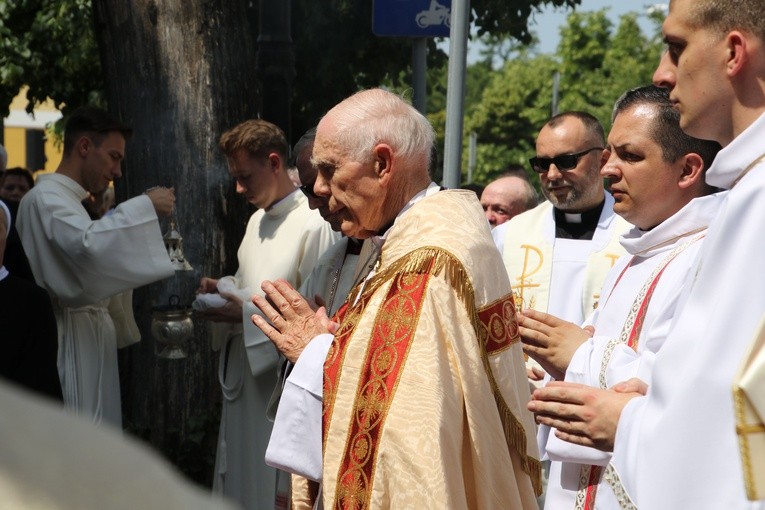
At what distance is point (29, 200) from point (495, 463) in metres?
3.63

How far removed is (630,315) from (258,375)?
2947mm

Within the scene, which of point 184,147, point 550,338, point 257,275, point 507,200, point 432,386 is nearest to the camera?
point 432,386

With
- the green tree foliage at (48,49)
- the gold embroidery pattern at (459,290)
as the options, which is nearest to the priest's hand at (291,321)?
the gold embroidery pattern at (459,290)

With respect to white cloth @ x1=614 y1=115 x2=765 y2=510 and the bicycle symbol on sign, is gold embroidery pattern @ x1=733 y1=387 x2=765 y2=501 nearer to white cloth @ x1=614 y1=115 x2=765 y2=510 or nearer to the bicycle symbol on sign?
white cloth @ x1=614 y1=115 x2=765 y2=510

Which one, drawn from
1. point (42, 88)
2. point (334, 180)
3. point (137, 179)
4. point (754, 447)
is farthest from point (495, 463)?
point (42, 88)

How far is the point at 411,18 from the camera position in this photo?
5.47 metres

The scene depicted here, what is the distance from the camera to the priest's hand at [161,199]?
6133 millimetres

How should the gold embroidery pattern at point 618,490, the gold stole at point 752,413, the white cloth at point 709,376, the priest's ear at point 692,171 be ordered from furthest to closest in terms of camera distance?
the priest's ear at point 692,171, the gold embroidery pattern at point 618,490, the white cloth at point 709,376, the gold stole at point 752,413

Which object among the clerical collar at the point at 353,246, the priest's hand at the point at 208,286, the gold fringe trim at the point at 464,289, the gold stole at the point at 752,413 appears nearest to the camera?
the gold stole at the point at 752,413

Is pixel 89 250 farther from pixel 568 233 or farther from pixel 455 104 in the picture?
pixel 568 233

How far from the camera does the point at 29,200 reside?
6.00 m

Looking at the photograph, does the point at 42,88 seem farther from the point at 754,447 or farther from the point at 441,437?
the point at 754,447

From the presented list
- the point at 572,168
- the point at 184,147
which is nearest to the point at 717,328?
the point at 572,168

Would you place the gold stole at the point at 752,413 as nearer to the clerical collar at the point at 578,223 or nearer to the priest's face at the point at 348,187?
the priest's face at the point at 348,187
